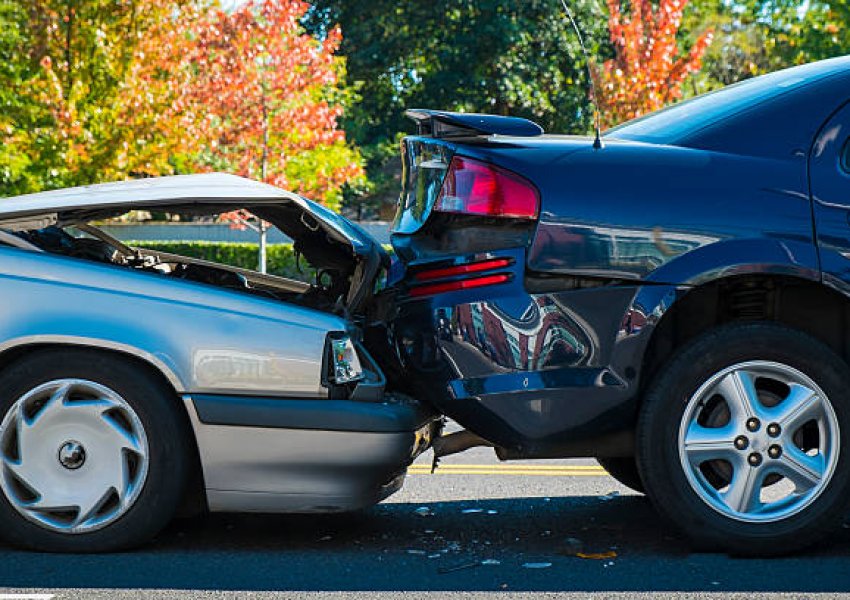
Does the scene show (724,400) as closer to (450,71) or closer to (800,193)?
(800,193)

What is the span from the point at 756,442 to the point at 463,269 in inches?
45.0

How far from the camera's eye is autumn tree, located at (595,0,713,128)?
26531 mm

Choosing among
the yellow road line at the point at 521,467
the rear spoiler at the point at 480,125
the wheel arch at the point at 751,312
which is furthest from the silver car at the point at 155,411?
the yellow road line at the point at 521,467

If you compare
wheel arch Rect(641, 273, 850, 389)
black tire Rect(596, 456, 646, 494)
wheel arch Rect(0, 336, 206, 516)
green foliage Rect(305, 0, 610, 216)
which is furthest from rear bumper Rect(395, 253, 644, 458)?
green foliage Rect(305, 0, 610, 216)

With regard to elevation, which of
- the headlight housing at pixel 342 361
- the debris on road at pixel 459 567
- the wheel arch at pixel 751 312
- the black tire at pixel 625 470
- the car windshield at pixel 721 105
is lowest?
the debris on road at pixel 459 567

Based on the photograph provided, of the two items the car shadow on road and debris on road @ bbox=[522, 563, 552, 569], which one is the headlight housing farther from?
debris on road @ bbox=[522, 563, 552, 569]

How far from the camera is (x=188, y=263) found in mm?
5754

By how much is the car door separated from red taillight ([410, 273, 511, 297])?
1.07 metres

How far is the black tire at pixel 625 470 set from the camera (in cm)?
538

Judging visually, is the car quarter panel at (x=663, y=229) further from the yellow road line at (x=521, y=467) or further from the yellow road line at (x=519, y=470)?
the yellow road line at (x=521, y=467)

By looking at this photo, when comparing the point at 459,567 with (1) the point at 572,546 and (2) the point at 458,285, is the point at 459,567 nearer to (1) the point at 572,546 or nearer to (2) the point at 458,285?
(1) the point at 572,546

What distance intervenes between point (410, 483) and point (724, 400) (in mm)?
2021

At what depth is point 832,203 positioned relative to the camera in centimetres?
430

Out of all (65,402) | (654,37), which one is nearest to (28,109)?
(654,37)
